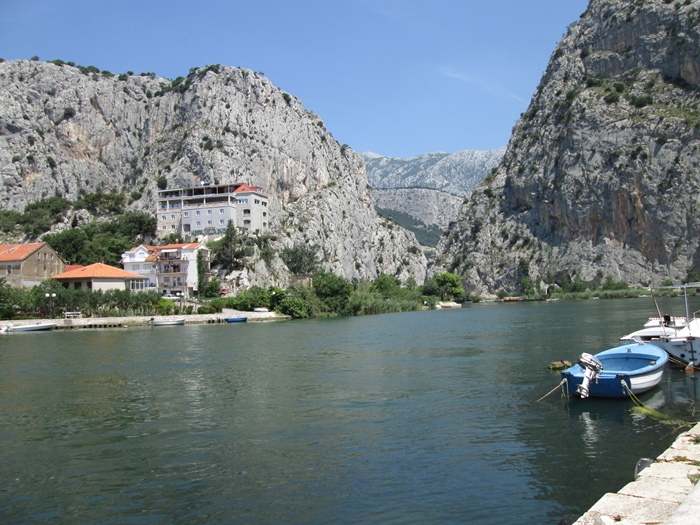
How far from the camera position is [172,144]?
135250 millimetres

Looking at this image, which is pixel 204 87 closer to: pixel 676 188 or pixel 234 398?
pixel 676 188

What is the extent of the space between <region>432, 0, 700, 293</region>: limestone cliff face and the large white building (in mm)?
63920

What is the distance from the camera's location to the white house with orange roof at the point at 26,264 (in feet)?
269

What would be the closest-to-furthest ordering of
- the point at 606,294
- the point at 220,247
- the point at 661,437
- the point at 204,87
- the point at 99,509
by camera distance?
1. the point at 99,509
2. the point at 661,437
3. the point at 220,247
4. the point at 606,294
5. the point at 204,87

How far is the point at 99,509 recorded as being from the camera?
12500mm

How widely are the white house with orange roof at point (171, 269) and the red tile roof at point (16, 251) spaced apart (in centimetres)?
1822

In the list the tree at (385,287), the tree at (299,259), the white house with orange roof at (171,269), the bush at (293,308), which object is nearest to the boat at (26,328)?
the bush at (293,308)

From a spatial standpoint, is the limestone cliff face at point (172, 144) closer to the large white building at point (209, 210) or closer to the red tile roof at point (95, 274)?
the large white building at point (209, 210)

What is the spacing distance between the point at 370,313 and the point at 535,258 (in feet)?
210

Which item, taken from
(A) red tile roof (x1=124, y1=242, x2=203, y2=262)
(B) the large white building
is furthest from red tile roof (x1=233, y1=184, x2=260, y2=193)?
(A) red tile roof (x1=124, y1=242, x2=203, y2=262)

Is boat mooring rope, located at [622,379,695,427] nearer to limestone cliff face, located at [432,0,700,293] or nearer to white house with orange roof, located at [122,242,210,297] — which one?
white house with orange roof, located at [122,242,210,297]

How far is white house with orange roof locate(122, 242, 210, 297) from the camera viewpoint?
10025cm

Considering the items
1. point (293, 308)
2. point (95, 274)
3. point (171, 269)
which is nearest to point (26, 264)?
point (95, 274)

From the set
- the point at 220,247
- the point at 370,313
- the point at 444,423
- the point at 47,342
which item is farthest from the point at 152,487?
the point at 220,247
